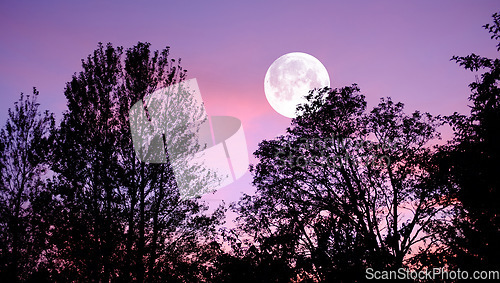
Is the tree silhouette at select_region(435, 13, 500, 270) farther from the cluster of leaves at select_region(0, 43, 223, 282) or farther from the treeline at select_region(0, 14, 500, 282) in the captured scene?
the cluster of leaves at select_region(0, 43, 223, 282)

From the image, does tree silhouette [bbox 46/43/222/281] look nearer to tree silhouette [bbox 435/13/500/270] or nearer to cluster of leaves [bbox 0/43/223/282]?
cluster of leaves [bbox 0/43/223/282]

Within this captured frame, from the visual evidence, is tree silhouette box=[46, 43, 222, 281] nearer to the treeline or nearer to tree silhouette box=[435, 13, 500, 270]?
the treeline

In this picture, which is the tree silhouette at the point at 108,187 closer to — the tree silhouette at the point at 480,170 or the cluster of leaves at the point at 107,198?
the cluster of leaves at the point at 107,198

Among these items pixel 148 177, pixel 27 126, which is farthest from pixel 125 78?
pixel 27 126

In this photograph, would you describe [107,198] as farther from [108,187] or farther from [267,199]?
[267,199]

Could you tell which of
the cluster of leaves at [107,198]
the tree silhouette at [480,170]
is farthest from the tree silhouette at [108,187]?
the tree silhouette at [480,170]

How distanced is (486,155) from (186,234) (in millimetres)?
15008

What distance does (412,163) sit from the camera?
729 inches

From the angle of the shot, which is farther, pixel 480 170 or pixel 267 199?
pixel 267 199

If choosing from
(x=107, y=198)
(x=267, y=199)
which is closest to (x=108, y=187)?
(x=107, y=198)

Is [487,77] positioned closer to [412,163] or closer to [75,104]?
[412,163]

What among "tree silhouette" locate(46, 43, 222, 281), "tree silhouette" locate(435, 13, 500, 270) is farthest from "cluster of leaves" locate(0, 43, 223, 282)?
"tree silhouette" locate(435, 13, 500, 270)

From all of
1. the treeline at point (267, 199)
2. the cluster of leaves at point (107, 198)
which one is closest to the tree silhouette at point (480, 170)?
the treeline at point (267, 199)

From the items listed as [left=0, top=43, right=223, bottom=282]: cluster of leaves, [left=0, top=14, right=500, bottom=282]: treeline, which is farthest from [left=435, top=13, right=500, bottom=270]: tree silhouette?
[left=0, top=43, right=223, bottom=282]: cluster of leaves
